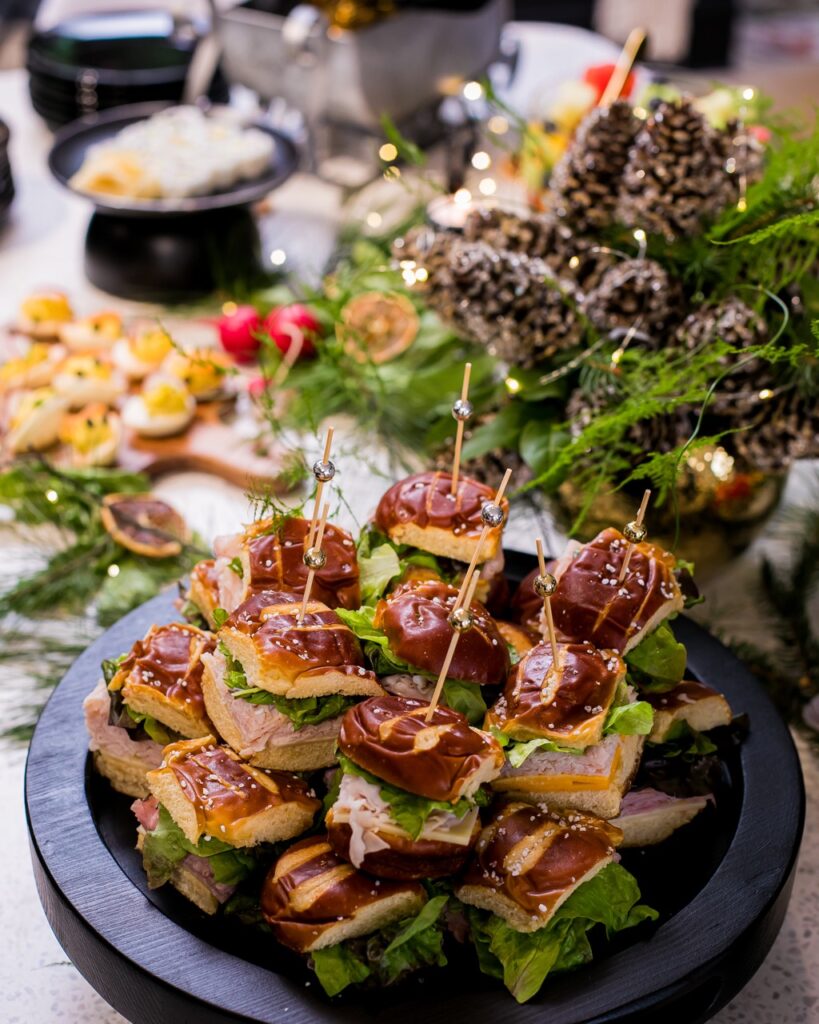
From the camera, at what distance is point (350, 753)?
993mm

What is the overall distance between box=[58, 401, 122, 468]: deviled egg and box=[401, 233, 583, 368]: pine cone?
71cm

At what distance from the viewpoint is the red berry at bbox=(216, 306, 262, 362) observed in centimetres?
225

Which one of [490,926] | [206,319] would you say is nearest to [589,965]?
[490,926]

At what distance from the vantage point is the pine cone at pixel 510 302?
1509mm

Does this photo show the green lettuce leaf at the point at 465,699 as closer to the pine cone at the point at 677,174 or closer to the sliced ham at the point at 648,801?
the sliced ham at the point at 648,801

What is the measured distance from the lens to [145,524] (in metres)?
1.79

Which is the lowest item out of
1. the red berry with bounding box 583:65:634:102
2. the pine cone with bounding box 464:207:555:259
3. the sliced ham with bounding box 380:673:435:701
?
the red berry with bounding box 583:65:634:102

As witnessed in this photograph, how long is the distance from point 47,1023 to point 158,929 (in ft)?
0.82

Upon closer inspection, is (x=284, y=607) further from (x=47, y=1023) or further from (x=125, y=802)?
(x=47, y=1023)

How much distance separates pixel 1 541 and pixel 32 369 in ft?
1.46

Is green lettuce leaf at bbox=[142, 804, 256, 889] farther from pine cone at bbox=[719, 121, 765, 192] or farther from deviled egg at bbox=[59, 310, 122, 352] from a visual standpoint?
deviled egg at bbox=[59, 310, 122, 352]

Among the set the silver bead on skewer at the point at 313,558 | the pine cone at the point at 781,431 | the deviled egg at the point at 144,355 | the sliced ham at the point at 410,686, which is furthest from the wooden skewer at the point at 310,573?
the deviled egg at the point at 144,355

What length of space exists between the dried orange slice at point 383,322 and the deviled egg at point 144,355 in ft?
1.14

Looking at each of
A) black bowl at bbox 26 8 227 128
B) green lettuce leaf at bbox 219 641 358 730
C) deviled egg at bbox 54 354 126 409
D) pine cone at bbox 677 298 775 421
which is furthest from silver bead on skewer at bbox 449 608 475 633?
black bowl at bbox 26 8 227 128
